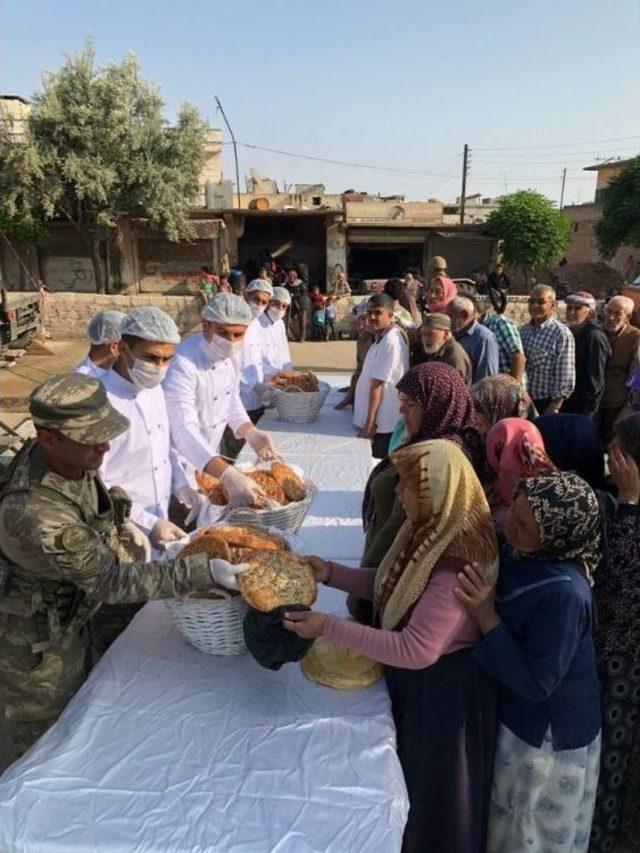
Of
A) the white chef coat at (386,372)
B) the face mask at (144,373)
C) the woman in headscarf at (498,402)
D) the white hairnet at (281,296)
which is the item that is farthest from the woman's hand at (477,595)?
the white hairnet at (281,296)

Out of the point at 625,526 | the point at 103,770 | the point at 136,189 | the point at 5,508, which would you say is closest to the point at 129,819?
the point at 103,770

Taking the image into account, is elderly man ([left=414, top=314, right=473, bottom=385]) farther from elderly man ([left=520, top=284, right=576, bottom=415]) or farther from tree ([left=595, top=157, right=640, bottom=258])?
tree ([left=595, top=157, right=640, bottom=258])

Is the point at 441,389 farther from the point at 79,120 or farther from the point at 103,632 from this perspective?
the point at 79,120

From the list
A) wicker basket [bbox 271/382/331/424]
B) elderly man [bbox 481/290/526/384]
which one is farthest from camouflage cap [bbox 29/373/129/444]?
elderly man [bbox 481/290/526/384]

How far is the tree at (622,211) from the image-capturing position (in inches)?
948

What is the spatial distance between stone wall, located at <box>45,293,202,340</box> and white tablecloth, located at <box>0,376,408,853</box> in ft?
43.0

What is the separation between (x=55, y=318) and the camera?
1459cm

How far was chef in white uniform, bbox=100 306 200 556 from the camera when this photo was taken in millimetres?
2629

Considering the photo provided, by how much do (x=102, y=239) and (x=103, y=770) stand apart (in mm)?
20965

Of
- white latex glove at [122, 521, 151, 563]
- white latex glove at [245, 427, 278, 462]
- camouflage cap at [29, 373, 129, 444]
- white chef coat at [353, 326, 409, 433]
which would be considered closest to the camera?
camouflage cap at [29, 373, 129, 444]

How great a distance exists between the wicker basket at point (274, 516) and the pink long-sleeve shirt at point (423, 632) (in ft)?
2.65

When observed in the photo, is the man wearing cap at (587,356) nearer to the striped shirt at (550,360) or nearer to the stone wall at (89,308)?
the striped shirt at (550,360)

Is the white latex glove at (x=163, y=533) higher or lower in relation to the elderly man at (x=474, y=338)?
lower

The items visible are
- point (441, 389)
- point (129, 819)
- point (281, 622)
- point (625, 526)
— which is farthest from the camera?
point (441, 389)
